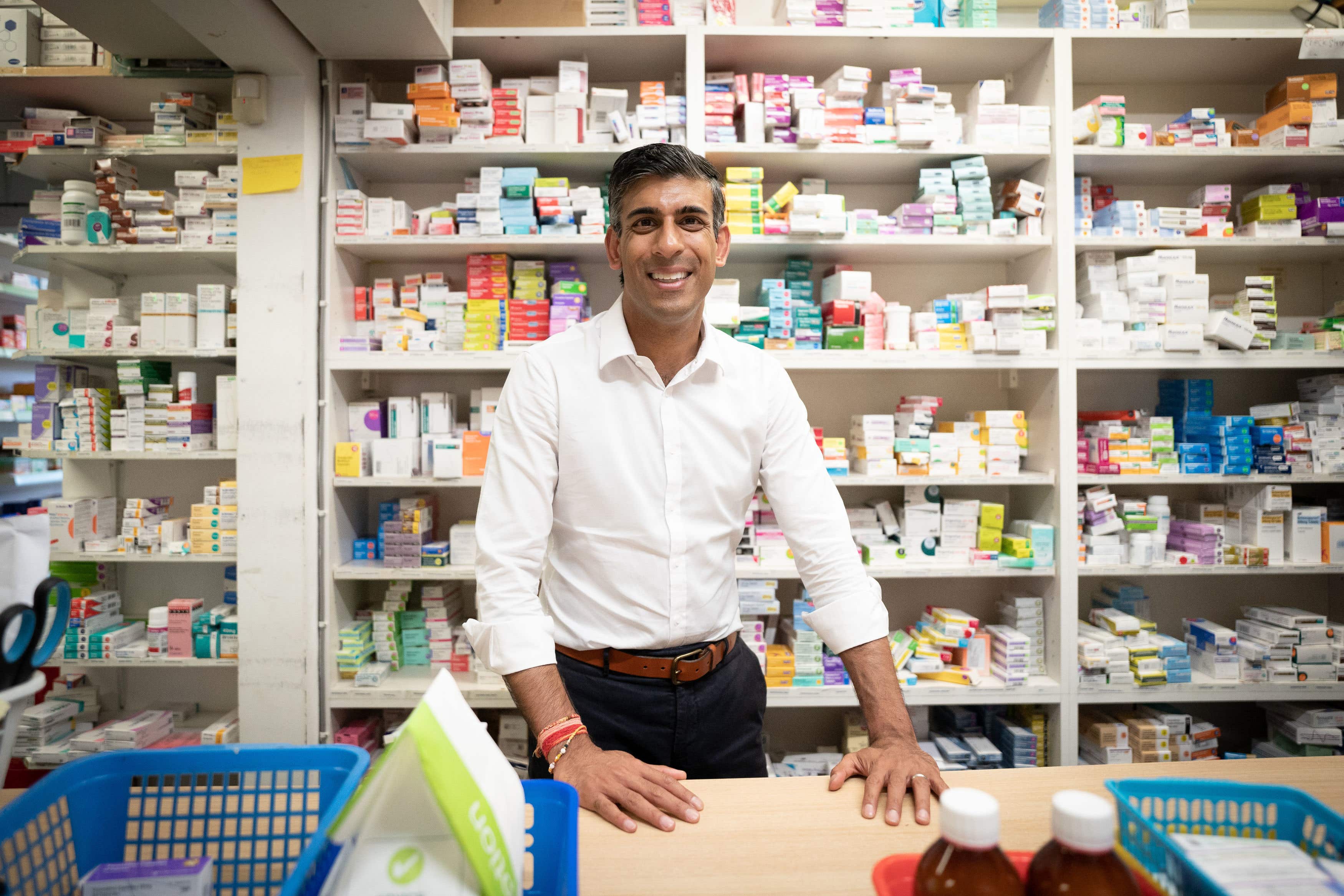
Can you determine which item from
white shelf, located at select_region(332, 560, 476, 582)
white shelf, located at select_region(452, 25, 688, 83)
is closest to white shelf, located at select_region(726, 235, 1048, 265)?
white shelf, located at select_region(452, 25, 688, 83)

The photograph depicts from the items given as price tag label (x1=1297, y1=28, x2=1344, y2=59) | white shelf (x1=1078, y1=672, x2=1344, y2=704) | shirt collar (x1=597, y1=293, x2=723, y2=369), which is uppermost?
price tag label (x1=1297, y1=28, x2=1344, y2=59)

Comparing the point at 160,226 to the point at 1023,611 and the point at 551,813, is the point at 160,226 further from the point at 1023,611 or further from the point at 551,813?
the point at 1023,611

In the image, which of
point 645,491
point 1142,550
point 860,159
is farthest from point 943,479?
point 645,491

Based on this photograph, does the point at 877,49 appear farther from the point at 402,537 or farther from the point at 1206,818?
the point at 1206,818

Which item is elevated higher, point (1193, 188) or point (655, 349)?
point (1193, 188)

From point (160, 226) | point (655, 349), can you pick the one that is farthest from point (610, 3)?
point (160, 226)

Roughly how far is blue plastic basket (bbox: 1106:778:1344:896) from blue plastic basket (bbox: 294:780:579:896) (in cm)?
64

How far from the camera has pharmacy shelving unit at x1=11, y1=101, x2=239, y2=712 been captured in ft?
9.86

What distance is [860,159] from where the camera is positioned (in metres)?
3.04

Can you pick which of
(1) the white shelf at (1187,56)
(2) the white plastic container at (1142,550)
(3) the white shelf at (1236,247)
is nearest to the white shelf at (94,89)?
(1) the white shelf at (1187,56)

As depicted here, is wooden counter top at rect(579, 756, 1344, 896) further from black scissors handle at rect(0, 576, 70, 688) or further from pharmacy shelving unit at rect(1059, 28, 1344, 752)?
pharmacy shelving unit at rect(1059, 28, 1344, 752)

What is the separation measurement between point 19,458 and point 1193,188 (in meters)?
7.63

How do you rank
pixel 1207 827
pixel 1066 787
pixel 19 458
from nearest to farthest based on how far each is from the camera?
pixel 1207 827, pixel 1066 787, pixel 19 458

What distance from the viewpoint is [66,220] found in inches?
119
